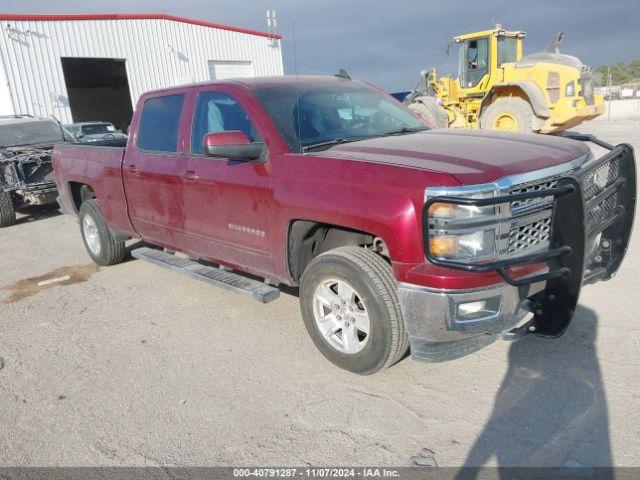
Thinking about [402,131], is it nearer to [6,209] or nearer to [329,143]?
[329,143]

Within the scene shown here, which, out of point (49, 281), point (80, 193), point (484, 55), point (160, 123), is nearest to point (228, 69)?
point (484, 55)

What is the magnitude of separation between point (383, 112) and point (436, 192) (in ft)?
6.30

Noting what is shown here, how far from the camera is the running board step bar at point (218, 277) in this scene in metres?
3.90

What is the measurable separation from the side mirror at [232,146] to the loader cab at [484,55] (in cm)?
1190

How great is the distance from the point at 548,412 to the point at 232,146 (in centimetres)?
253

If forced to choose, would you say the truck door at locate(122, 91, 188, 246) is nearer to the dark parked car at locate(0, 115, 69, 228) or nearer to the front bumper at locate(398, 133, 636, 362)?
the front bumper at locate(398, 133, 636, 362)

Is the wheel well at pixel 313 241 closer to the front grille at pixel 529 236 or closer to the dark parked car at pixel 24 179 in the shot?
the front grille at pixel 529 236

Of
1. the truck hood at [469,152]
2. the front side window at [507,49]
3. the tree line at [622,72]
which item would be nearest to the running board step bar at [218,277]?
the truck hood at [469,152]

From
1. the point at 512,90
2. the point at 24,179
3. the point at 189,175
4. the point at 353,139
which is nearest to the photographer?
the point at 353,139

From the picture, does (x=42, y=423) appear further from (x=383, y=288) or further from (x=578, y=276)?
(x=578, y=276)

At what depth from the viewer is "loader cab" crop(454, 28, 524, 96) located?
1385cm

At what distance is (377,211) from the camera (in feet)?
9.75

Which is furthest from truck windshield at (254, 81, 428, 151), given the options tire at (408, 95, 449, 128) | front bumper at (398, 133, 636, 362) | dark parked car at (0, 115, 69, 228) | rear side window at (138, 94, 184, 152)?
tire at (408, 95, 449, 128)

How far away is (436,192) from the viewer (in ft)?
9.07
